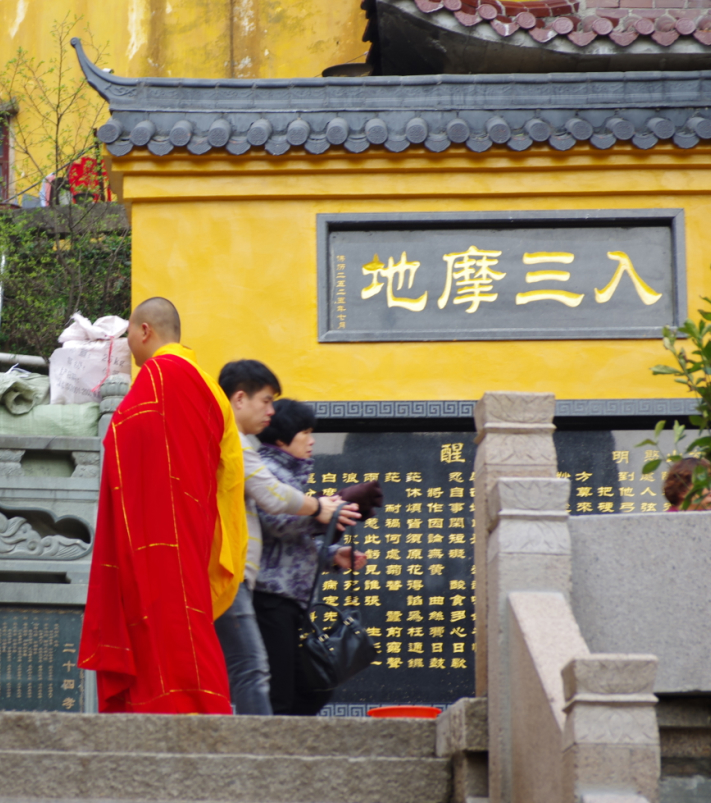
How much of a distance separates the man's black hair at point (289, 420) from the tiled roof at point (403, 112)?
2734mm

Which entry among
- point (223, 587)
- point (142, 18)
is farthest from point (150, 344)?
point (142, 18)

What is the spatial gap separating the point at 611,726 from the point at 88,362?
5030mm

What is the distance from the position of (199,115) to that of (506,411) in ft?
12.8

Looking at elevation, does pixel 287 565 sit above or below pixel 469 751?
above

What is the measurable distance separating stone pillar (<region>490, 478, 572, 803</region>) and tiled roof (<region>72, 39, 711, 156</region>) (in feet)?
12.5

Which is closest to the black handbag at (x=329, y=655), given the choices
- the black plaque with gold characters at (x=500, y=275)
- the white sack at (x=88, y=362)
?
the black plaque with gold characters at (x=500, y=275)

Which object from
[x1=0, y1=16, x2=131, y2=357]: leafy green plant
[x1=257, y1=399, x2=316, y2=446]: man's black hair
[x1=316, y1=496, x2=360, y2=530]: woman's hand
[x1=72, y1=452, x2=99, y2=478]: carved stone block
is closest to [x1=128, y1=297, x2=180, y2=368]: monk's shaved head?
[x1=257, y1=399, x2=316, y2=446]: man's black hair

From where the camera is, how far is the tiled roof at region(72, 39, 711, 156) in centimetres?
695

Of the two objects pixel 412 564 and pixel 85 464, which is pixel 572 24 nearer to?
pixel 412 564

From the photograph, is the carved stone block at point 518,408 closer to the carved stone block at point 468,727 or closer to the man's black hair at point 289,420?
the carved stone block at point 468,727

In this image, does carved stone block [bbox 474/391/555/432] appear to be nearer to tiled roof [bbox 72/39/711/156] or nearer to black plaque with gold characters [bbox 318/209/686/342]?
black plaque with gold characters [bbox 318/209/686/342]

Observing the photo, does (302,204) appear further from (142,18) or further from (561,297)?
(142,18)

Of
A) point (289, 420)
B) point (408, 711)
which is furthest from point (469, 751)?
point (408, 711)

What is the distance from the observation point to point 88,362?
7234 millimetres
